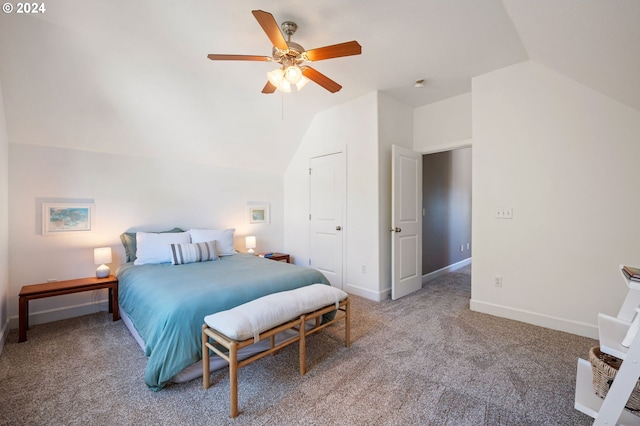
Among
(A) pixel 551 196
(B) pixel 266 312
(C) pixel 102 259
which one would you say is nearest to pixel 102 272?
(C) pixel 102 259

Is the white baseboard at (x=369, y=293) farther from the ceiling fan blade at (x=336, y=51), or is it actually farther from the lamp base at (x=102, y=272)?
the lamp base at (x=102, y=272)

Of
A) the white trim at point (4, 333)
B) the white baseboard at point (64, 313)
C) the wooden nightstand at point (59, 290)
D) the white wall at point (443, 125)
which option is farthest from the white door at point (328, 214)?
the white trim at point (4, 333)

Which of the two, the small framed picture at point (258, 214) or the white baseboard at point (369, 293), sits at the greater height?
the small framed picture at point (258, 214)

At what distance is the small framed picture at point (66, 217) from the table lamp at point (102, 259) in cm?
34

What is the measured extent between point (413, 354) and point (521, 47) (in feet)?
9.51

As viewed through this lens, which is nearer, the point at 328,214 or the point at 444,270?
the point at 328,214

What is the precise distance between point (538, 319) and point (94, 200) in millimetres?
4906

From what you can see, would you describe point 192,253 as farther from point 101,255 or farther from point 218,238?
point 101,255

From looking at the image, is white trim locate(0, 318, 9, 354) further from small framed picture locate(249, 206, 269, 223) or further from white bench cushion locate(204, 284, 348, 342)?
small framed picture locate(249, 206, 269, 223)

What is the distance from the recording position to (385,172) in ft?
11.9

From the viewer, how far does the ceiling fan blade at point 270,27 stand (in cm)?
166

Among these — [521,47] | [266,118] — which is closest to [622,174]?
[521,47]

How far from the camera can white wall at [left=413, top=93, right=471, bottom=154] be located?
3587 millimetres

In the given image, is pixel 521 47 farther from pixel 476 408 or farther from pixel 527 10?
pixel 476 408
